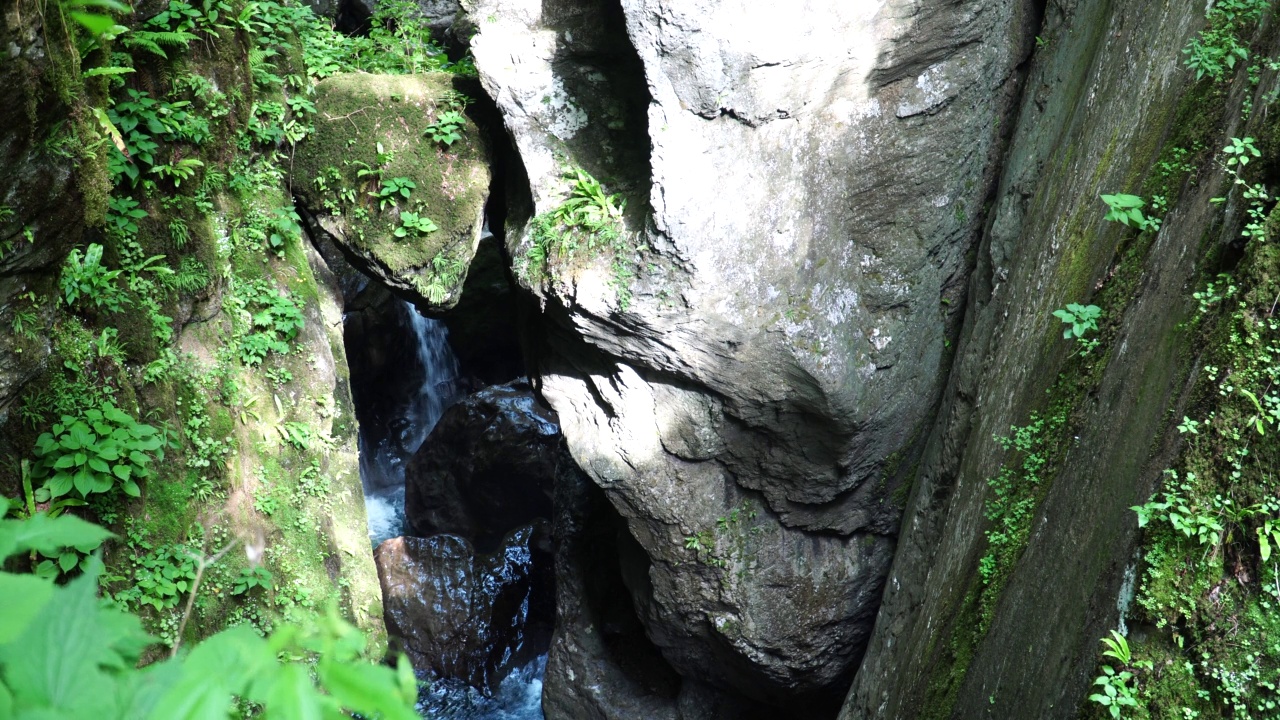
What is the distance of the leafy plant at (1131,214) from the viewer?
365 centimetres

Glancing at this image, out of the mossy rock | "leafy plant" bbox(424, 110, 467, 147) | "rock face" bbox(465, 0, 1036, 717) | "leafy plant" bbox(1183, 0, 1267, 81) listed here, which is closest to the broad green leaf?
"leafy plant" bbox(1183, 0, 1267, 81)

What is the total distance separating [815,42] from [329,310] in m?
4.51

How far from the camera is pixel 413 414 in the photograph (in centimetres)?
1188

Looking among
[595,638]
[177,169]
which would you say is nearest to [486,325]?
[595,638]

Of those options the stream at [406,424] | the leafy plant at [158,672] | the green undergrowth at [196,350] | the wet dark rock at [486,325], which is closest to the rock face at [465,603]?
the stream at [406,424]

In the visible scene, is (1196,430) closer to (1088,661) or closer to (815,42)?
(1088,661)

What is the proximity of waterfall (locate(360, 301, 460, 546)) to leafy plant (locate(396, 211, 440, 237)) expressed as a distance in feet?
15.1

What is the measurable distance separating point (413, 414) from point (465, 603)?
11.8 ft

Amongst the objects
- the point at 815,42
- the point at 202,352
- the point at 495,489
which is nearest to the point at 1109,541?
the point at 815,42

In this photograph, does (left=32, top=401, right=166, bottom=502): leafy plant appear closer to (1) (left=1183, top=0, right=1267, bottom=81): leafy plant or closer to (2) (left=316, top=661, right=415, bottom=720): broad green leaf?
(2) (left=316, top=661, right=415, bottom=720): broad green leaf

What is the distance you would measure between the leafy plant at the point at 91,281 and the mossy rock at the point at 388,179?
1.98 meters

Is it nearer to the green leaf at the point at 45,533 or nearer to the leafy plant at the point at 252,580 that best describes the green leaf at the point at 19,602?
the green leaf at the point at 45,533

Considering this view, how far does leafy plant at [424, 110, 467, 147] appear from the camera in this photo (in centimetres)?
703

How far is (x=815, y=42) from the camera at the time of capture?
5527 mm
